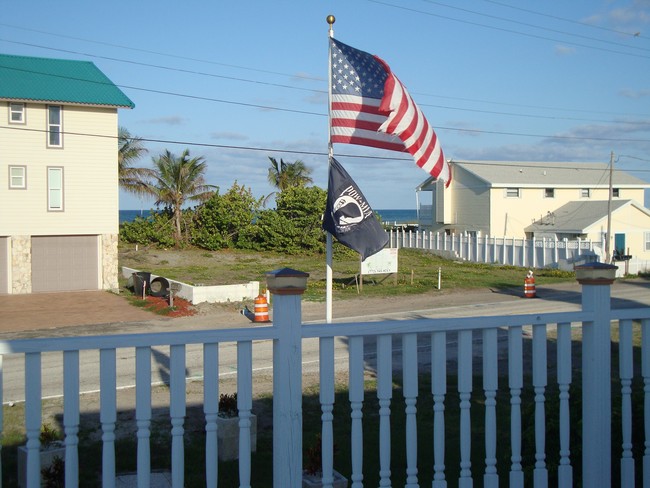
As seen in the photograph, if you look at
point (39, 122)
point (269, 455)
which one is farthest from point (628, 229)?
point (269, 455)

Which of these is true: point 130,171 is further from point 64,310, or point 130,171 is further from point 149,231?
point 64,310

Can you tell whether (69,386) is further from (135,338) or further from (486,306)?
(486,306)

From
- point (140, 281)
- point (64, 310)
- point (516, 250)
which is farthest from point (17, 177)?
point (516, 250)

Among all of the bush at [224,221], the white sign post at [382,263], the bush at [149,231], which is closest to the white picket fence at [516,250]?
the white sign post at [382,263]

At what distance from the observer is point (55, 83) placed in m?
29.6

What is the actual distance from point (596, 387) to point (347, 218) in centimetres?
1004

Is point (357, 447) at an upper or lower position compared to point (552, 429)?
upper

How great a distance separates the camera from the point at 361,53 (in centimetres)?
1434

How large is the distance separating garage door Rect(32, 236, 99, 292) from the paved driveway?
686 mm

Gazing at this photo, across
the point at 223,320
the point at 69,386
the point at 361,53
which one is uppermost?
the point at 361,53

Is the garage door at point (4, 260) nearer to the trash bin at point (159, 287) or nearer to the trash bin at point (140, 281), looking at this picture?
the trash bin at point (140, 281)

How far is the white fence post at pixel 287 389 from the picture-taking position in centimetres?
340

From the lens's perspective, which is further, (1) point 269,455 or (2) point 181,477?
(1) point 269,455

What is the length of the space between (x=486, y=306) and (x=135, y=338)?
21759 millimetres
